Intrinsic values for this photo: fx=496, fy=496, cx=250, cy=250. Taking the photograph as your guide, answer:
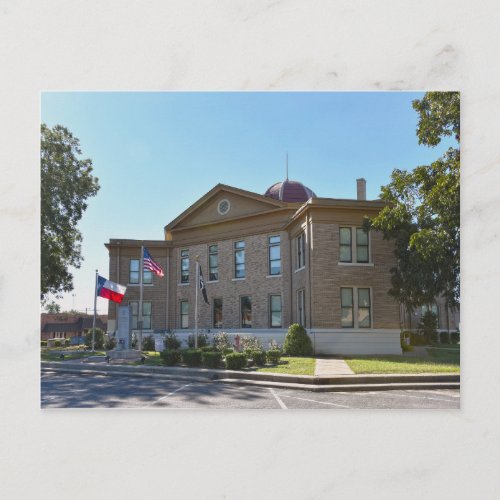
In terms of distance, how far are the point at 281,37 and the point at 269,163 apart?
6.41 feet

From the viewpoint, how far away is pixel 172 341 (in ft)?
42.4

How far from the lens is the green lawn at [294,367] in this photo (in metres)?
6.87

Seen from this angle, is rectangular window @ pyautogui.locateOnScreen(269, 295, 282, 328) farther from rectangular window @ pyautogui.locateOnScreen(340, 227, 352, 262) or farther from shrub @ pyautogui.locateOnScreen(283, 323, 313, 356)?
rectangular window @ pyautogui.locateOnScreen(340, 227, 352, 262)

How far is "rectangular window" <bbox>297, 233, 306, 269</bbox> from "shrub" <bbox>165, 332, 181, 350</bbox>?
4.54 metres

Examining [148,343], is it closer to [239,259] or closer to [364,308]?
[239,259]

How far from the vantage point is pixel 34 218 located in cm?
526

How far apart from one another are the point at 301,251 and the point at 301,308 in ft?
3.95

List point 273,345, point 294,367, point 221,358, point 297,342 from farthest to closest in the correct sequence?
point 273,345 < point 297,342 < point 221,358 < point 294,367

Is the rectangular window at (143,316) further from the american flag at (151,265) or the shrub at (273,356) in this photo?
the shrub at (273,356)

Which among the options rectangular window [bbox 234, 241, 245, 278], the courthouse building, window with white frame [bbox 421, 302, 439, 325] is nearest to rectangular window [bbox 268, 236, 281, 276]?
the courthouse building

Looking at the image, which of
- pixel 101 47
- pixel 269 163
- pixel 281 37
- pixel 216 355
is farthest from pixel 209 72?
pixel 216 355

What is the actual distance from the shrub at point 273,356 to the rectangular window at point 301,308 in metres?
0.83

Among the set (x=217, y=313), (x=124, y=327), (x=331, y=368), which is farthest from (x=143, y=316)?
(x=331, y=368)

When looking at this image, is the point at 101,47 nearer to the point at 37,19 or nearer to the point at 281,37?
the point at 37,19
